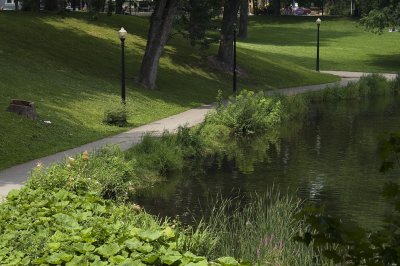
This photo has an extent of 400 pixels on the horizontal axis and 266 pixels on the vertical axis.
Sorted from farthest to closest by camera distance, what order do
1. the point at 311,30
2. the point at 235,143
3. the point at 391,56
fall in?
1. the point at 311,30
2. the point at 391,56
3. the point at 235,143

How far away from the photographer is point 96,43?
39031 millimetres

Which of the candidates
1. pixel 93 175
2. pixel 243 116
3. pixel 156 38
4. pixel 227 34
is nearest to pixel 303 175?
pixel 93 175

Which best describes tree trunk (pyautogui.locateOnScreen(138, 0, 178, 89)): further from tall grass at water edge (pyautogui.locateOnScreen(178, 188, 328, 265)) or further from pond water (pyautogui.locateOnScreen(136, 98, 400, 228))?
tall grass at water edge (pyautogui.locateOnScreen(178, 188, 328, 265))

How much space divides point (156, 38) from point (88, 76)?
355 cm

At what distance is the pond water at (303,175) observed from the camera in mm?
16766

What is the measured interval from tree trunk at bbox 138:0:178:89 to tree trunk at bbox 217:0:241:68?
7616 millimetres

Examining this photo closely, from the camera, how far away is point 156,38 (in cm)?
3422

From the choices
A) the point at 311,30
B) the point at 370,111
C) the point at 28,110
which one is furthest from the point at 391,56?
the point at 28,110

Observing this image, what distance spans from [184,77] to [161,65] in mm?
1627

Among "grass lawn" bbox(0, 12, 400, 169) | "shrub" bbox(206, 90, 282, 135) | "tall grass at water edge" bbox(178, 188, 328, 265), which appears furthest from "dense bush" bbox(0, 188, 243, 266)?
"shrub" bbox(206, 90, 282, 135)

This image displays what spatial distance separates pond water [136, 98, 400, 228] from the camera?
16.8m

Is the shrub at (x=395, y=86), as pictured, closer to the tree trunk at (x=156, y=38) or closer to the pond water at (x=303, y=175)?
the pond water at (x=303, y=175)

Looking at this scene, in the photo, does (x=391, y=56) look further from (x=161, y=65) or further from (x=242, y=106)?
(x=242, y=106)

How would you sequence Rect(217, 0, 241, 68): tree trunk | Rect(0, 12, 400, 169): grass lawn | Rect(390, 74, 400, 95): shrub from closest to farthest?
Rect(0, 12, 400, 169): grass lawn, Rect(217, 0, 241, 68): tree trunk, Rect(390, 74, 400, 95): shrub
